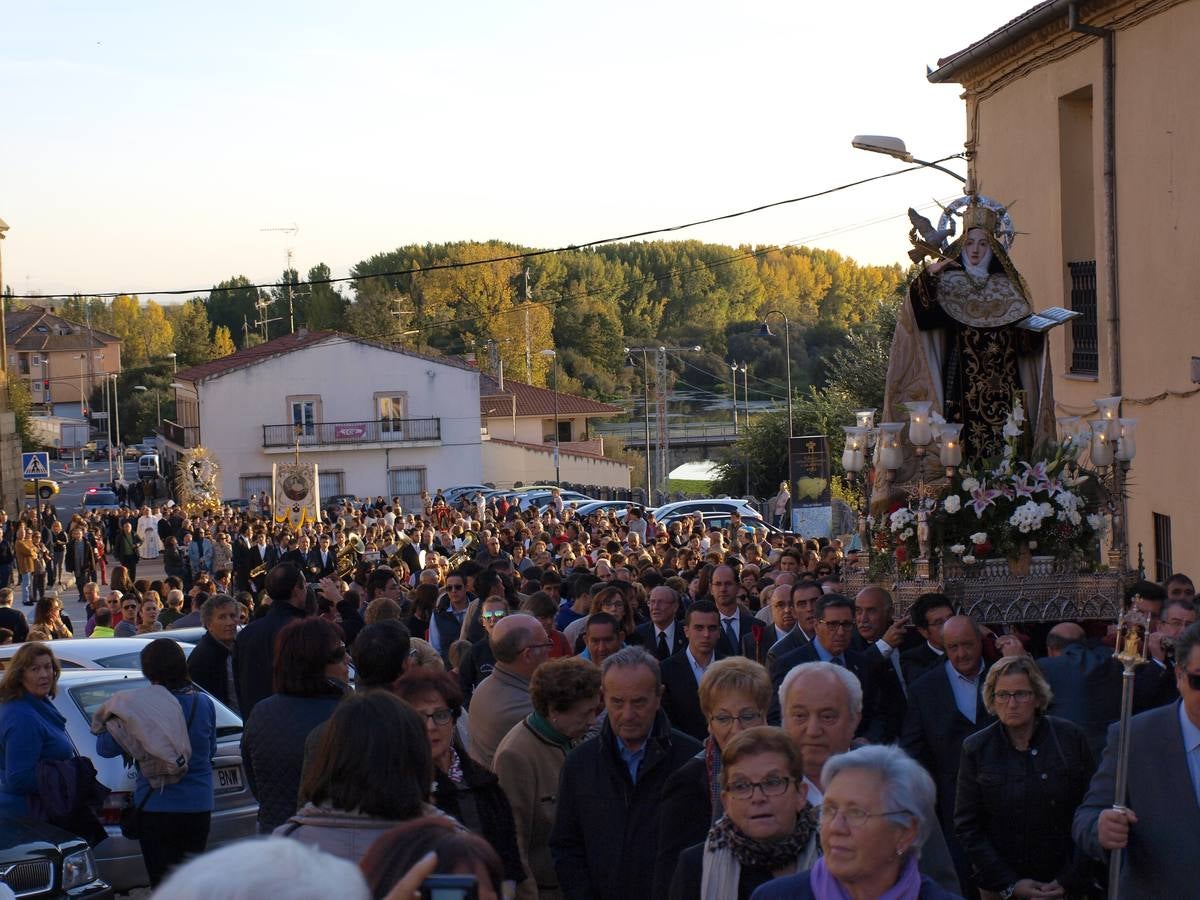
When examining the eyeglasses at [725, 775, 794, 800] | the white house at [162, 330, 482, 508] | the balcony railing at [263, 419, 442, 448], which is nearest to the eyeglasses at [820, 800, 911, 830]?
the eyeglasses at [725, 775, 794, 800]

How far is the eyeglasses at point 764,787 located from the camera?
181 inches

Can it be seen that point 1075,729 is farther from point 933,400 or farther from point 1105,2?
point 1105,2

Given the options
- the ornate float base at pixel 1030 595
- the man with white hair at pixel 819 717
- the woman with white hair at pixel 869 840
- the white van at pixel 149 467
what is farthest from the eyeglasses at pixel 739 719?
the white van at pixel 149 467

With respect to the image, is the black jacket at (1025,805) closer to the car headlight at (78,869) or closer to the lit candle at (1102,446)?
the car headlight at (78,869)

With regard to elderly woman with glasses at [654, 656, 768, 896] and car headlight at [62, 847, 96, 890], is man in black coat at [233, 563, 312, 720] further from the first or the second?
elderly woman with glasses at [654, 656, 768, 896]

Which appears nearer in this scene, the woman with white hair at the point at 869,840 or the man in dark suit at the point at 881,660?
the woman with white hair at the point at 869,840

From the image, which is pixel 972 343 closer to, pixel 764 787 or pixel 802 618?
pixel 802 618

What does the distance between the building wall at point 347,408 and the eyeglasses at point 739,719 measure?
59.1m

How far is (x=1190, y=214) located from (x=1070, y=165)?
3709 millimetres

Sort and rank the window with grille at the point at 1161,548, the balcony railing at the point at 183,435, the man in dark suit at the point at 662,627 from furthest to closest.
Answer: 1. the balcony railing at the point at 183,435
2. the window with grille at the point at 1161,548
3. the man in dark suit at the point at 662,627

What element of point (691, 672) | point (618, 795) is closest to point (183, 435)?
point (691, 672)

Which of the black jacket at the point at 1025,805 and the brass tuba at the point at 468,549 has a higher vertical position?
the black jacket at the point at 1025,805

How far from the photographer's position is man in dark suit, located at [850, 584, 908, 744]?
8289 millimetres

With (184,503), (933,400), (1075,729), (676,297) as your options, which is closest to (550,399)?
(184,503)
